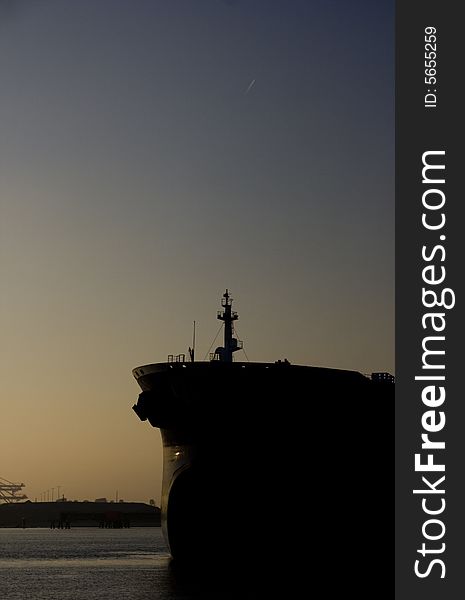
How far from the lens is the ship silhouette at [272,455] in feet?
165

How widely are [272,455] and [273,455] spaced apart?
0.06m

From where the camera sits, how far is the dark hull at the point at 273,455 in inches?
1980

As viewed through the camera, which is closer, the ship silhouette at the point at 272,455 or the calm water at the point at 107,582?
the calm water at the point at 107,582

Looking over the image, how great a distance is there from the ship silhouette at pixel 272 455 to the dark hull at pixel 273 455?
0.05 meters

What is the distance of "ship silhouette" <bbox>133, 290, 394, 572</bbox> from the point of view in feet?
165

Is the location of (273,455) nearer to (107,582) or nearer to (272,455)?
(272,455)

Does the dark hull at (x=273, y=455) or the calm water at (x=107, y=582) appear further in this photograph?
Result: the dark hull at (x=273, y=455)

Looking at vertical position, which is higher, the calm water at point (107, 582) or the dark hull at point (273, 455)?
the dark hull at point (273, 455)

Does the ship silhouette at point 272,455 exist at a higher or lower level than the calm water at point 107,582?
higher

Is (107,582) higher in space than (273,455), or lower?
lower

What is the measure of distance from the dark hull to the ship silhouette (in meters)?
0.05

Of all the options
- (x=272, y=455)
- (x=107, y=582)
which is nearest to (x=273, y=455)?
(x=272, y=455)

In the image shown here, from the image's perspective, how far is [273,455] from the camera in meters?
50.8

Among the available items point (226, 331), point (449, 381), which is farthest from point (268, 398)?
point (449, 381)
